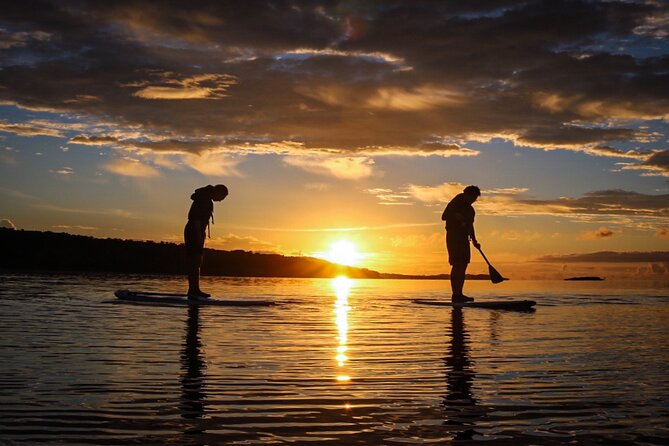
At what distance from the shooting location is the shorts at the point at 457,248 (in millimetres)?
21828

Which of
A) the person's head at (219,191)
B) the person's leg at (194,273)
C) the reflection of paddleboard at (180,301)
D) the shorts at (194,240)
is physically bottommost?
the reflection of paddleboard at (180,301)

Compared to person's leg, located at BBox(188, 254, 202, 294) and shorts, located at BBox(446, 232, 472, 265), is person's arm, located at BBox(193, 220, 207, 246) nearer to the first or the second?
person's leg, located at BBox(188, 254, 202, 294)

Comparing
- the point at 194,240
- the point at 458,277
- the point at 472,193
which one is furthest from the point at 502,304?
the point at 194,240

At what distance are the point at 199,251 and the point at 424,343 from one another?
10505 millimetres

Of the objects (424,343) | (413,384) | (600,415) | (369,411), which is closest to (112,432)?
(369,411)

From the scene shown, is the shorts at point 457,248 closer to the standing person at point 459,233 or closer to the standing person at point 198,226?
the standing person at point 459,233

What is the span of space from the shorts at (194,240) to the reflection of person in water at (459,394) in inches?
418

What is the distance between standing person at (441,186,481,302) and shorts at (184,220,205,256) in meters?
7.46

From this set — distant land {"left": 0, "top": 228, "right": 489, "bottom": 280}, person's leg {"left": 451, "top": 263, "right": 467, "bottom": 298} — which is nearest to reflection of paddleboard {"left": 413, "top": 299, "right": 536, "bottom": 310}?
person's leg {"left": 451, "top": 263, "right": 467, "bottom": 298}

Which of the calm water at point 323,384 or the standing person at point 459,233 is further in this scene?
the standing person at point 459,233

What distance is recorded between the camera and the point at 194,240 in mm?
19766

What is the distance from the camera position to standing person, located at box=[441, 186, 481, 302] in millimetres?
21719

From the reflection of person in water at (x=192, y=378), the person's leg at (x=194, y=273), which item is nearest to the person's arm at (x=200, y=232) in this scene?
the person's leg at (x=194, y=273)

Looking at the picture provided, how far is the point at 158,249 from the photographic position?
103 meters
